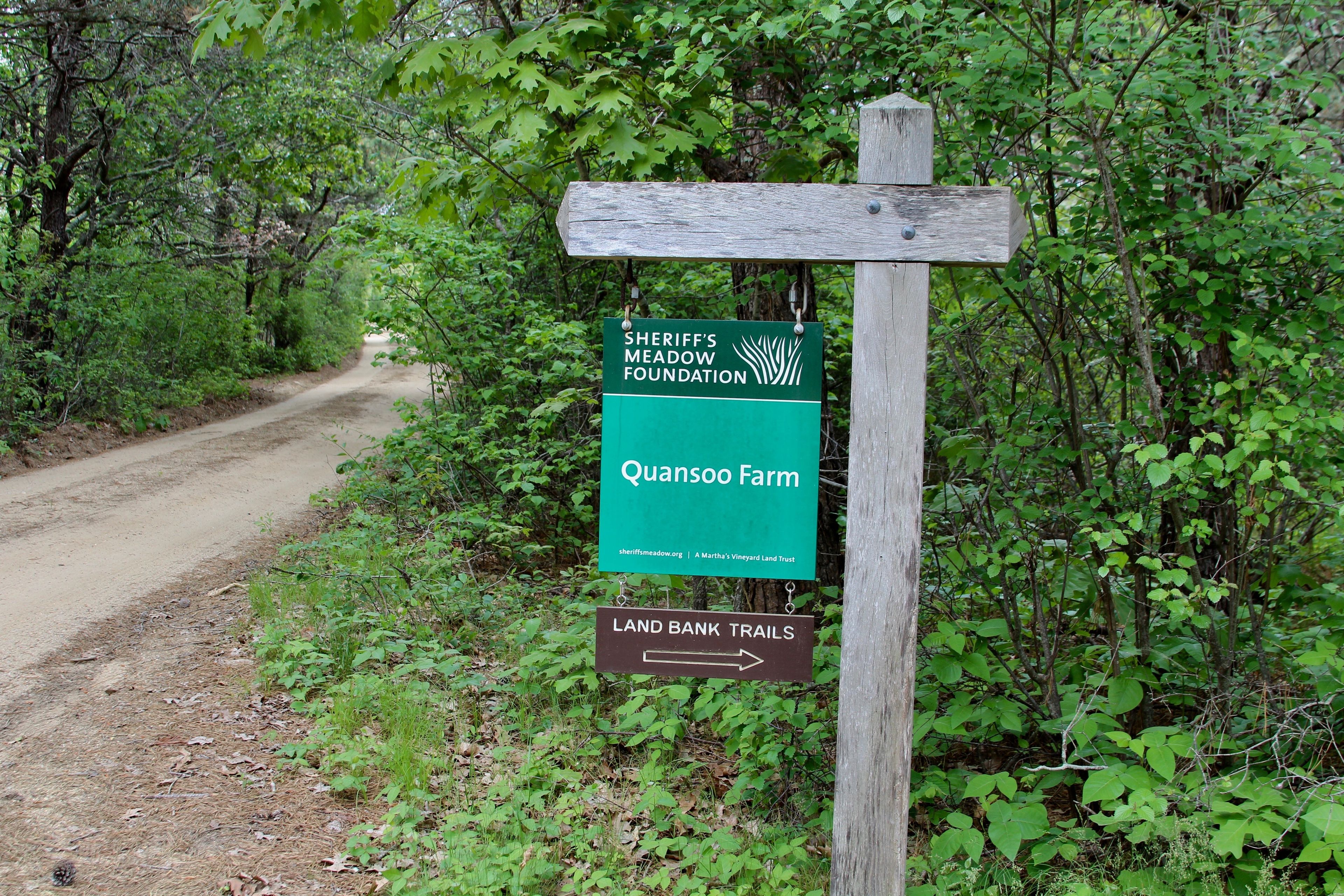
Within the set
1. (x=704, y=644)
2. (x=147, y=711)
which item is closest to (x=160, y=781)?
(x=147, y=711)

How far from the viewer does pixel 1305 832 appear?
2953 mm

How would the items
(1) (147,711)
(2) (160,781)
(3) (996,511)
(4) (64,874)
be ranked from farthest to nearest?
1. (1) (147,711)
2. (2) (160,781)
3. (3) (996,511)
4. (4) (64,874)

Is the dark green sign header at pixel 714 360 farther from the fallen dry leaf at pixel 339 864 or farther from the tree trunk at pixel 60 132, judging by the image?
the tree trunk at pixel 60 132

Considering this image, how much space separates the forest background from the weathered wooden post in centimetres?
68

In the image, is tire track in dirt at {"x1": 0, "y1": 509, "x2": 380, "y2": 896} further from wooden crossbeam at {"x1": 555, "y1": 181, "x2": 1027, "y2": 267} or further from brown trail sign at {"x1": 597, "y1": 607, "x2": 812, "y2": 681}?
wooden crossbeam at {"x1": 555, "y1": 181, "x2": 1027, "y2": 267}

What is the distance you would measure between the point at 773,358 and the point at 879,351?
0.36 meters

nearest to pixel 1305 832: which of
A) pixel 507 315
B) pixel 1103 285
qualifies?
pixel 1103 285

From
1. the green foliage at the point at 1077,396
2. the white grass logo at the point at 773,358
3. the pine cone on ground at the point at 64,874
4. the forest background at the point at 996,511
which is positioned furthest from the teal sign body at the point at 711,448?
the pine cone on ground at the point at 64,874

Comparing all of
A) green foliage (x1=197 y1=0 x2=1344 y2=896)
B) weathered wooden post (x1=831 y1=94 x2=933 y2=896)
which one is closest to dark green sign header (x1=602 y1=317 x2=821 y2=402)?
weathered wooden post (x1=831 y1=94 x2=933 y2=896)

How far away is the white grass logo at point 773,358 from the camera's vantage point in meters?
2.99

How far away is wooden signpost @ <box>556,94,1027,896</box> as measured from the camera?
2.83 metres

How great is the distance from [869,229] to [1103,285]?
1.97 meters

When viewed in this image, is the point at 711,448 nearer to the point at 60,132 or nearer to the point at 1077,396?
the point at 1077,396

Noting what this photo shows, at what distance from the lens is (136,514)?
377 inches
